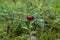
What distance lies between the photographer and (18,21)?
2295 mm

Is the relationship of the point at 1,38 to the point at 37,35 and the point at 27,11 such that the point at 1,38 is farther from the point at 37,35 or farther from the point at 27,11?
the point at 27,11

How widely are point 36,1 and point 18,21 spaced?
2.08 ft

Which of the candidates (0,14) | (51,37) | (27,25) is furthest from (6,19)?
(51,37)

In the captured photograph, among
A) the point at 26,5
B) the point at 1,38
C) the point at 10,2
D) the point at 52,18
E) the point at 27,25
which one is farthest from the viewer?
the point at 10,2

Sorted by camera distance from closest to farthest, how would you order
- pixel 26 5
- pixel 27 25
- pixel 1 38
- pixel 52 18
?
1. pixel 1 38
2. pixel 27 25
3. pixel 52 18
4. pixel 26 5

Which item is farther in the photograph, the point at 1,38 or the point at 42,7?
the point at 42,7

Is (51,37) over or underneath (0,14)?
underneath

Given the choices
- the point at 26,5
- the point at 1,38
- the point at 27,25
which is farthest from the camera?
the point at 26,5

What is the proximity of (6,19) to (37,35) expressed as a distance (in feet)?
1.44

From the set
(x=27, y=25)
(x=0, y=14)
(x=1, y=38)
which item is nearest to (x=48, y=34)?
(x=27, y=25)

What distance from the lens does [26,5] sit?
8.87 ft

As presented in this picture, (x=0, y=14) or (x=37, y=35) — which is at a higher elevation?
(x=0, y=14)

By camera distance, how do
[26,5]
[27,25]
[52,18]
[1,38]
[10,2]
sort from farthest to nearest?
[10,2] < [26,5] < [52,18] < [27,25] < [1,38]

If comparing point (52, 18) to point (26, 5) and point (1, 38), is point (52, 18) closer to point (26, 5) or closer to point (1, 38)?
point (26, 5)
